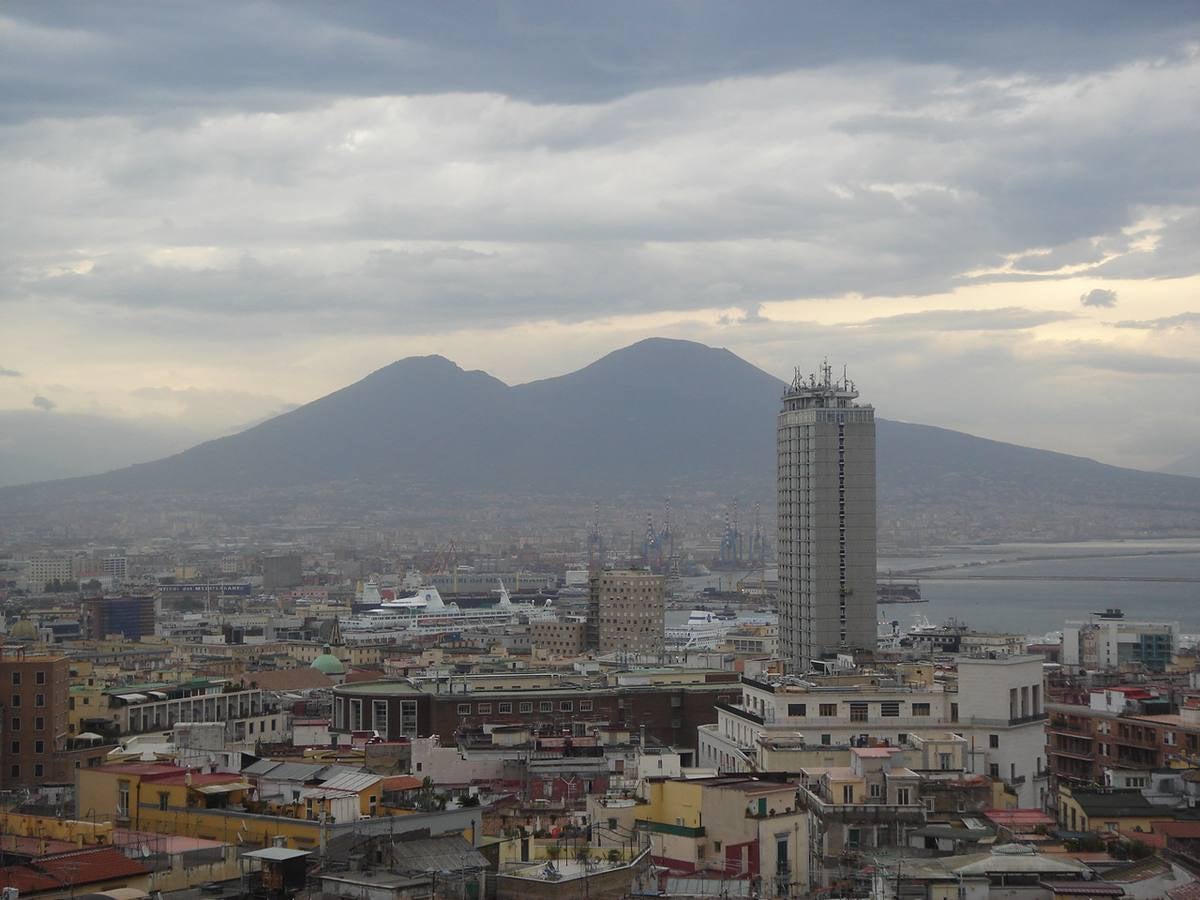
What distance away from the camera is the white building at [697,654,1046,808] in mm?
36125

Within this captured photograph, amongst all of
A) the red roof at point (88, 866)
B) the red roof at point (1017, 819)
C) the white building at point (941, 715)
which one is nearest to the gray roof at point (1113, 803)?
the red roof at point (1017, 819)

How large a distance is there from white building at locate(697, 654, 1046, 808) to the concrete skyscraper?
34443 mm

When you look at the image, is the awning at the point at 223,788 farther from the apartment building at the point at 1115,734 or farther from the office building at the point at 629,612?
the office building at the point at 629,612

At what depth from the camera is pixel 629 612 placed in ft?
329

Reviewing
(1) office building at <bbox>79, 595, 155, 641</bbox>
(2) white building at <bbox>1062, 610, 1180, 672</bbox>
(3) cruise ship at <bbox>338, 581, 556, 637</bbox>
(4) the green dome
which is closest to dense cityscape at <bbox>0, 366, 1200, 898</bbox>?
(4) the green dome

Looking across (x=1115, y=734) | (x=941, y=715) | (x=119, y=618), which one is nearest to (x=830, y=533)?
(x=1115, y=734)

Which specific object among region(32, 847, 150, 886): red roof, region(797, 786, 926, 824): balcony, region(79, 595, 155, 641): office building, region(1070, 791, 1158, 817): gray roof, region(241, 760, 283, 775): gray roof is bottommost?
region(79, 595, 155, 641): office building

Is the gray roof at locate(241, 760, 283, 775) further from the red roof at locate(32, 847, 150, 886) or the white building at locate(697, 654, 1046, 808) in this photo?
the white building at locate(697, 654, 1046, 808)

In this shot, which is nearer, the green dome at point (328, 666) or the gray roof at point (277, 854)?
the gray roof at point (277, 854)

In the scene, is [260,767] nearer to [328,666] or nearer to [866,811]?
[866,811]

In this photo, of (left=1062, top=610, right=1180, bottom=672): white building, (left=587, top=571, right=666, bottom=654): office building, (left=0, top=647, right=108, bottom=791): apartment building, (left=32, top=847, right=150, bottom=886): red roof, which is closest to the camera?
(left=32, top=847, right=150, bottom=886): red roof

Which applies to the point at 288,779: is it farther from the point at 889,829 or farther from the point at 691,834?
the point at 889,829

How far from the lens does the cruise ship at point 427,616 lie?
478 feet

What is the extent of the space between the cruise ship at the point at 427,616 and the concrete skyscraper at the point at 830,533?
2636 inches
